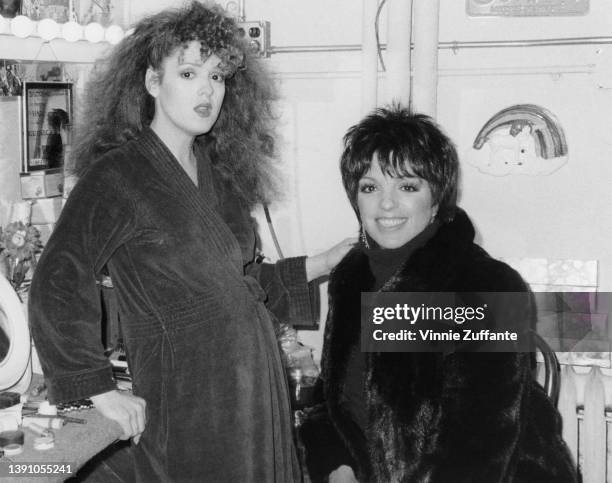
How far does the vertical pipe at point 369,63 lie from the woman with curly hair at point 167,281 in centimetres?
81

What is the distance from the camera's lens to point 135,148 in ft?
4.22

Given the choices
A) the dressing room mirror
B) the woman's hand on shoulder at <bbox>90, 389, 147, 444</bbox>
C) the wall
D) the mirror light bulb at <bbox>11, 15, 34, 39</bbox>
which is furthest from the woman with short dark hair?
the mirror light bulb at <bbox>11, 15, 34, 39</bbox>

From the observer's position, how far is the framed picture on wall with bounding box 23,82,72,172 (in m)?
1.86

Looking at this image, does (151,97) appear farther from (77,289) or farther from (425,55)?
(425,55)

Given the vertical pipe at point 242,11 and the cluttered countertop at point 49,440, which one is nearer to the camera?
the cluttered countertop at point 49,440

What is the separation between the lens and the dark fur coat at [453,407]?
1228 mm

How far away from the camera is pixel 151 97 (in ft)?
4.52

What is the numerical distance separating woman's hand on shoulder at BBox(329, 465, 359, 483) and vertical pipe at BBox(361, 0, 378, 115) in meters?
1.07

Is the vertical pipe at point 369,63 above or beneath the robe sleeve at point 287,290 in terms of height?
above

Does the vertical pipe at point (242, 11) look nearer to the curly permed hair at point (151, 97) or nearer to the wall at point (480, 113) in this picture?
the wall at point (480, 113)

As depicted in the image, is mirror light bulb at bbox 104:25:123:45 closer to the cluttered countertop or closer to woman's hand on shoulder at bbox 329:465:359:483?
the cluttered countertop

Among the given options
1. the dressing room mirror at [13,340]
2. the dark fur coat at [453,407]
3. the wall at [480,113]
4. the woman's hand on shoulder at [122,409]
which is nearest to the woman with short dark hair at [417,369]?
the dark fur coat at [453,407]

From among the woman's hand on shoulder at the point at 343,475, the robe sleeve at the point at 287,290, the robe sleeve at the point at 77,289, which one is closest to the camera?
the robe sleeve at the point at 77,289

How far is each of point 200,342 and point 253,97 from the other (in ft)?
1.87
